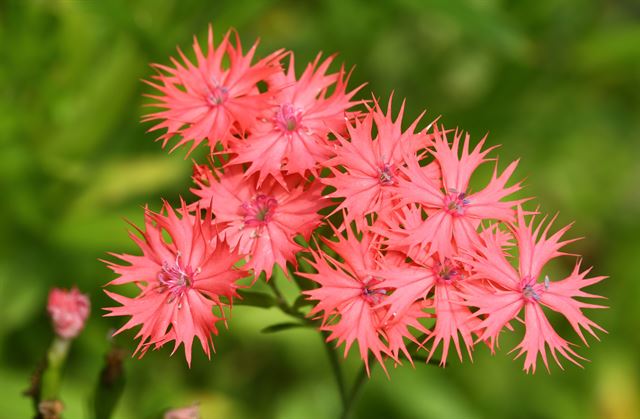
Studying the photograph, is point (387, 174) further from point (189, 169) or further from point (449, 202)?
point (189, 169)

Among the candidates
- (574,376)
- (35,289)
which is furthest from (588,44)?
(35,289)

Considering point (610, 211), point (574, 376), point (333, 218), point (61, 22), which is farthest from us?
point (610, 211)

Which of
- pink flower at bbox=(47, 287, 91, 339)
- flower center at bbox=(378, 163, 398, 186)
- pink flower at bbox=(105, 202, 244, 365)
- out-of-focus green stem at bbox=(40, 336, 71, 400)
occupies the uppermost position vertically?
flower center at bbox=(378, 163, 398, 186)

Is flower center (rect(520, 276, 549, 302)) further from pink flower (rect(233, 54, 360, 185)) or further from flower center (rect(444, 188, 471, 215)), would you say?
pink flower (rect(233, 54, 360, 185))

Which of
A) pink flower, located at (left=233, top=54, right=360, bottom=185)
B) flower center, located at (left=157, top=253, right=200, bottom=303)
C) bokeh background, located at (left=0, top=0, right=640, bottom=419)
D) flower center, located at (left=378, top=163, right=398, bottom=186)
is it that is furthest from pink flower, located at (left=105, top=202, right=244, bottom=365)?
bokeh background, located at (left=0, top=0, right=640, bottom=419)

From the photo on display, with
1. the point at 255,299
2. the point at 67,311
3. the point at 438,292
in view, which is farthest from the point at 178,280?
the point at 67,311

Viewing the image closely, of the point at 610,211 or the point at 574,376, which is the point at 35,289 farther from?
the point at 610,211

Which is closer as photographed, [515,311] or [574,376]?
[515,311]
